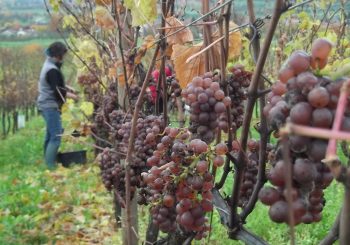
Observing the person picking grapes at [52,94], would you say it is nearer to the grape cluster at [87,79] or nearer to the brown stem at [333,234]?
the grape cluster at [87,79]

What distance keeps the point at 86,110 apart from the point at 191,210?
12.0 ft

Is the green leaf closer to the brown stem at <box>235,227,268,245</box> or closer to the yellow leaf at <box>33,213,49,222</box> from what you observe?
the brown stem at <box>235,227,268,245</box>

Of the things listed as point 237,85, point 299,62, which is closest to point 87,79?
point 237,85

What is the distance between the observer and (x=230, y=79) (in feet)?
4.65

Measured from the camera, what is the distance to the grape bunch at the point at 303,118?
695 millimetres

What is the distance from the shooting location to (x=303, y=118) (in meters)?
0.70

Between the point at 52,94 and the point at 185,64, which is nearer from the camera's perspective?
the point at 185,64

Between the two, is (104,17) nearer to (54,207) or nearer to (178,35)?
(178,35)

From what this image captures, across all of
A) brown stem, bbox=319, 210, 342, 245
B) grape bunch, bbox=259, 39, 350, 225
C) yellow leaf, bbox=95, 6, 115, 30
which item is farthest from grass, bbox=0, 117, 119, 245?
grape bunch, bbox=259, 39, 350, 225

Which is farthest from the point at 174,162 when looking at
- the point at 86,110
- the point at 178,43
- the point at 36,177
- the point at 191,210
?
the point at 36,177

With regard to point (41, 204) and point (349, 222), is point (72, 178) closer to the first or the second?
point (41, 204)

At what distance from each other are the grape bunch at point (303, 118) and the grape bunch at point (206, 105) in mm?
399

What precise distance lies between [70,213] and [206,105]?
4120 mm

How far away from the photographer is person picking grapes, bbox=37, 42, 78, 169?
23.6 feet
